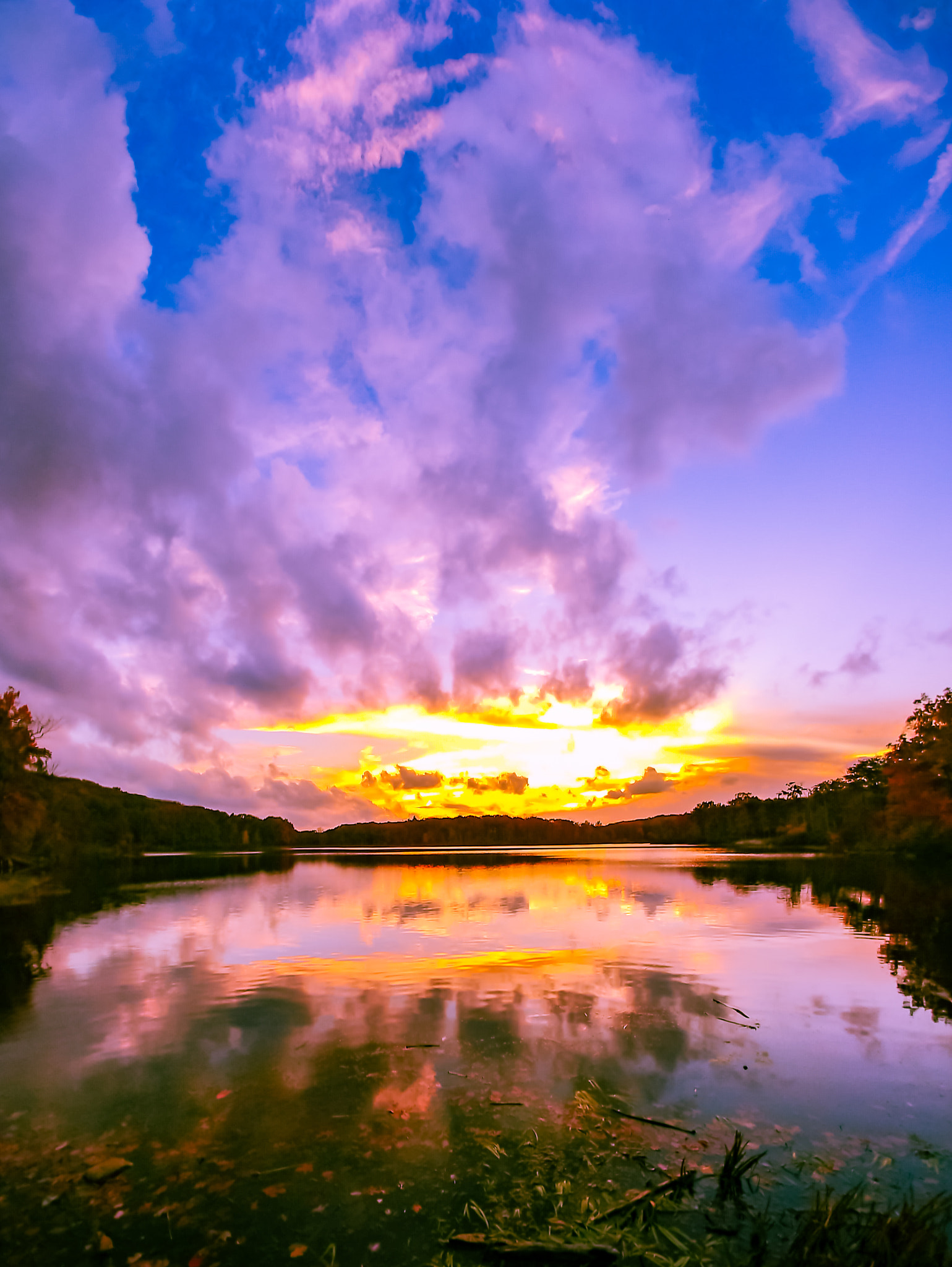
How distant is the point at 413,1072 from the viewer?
51.3 ft

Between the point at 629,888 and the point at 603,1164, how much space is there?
58.0 m

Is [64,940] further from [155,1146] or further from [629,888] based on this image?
[629,888]

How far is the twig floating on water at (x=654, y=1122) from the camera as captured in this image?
12258 millimetres

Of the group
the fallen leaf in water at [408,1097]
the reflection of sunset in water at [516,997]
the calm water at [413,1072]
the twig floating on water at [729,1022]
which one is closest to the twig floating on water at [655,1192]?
the calm water at [413,1072]

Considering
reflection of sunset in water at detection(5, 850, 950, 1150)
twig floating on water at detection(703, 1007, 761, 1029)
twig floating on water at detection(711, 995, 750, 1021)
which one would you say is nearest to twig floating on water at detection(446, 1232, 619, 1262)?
reflection of sunset in water at detection(5, 850, 950, 1150)

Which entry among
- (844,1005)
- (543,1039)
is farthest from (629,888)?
(543,1039)

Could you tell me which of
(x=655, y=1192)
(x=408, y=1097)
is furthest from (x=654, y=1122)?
(x=408, y=1097)

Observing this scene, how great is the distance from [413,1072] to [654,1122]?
19.2ft

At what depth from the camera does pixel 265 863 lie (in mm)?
130500

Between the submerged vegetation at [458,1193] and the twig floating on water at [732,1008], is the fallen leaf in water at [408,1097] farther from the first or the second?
the twig floating on water at [732,1008]

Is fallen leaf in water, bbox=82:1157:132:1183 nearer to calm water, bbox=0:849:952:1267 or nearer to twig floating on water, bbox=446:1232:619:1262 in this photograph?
calm water, bbox=0:849:952:1267

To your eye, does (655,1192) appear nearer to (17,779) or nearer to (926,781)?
(17,779)

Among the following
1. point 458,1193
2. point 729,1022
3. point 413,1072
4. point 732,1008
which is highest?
point 458,1193

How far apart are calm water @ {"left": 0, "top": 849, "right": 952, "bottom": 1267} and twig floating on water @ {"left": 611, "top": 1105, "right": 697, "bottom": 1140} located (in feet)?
0.54
